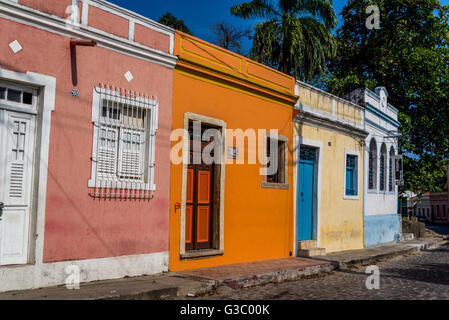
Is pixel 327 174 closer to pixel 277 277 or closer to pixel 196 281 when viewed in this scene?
pixel 277 277

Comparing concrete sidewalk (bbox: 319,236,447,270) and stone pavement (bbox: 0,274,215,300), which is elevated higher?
stone pavement (bbox: 0,274,215,300)

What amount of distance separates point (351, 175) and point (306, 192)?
10.3ft

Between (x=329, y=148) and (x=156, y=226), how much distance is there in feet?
23.0

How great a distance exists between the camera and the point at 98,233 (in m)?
7.52

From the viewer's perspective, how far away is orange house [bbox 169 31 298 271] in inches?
358

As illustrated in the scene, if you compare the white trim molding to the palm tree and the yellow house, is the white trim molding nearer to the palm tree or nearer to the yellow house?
the yellow house

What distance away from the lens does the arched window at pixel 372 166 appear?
16.9 metres

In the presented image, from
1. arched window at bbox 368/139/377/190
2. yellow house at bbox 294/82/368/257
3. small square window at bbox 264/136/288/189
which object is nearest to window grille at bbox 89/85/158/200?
small square window at bbox 264/136/288/189

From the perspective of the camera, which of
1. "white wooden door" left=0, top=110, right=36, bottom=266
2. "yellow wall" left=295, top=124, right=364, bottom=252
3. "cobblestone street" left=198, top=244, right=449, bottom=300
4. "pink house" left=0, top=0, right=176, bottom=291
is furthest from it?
"yellow wall" left=295, top=124, right=364, bottom=252

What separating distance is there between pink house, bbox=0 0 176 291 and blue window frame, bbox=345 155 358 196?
813 centimetres

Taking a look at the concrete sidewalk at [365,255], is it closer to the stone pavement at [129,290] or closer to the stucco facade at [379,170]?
the stucco facade at [379,170]

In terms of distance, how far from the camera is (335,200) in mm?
13992
